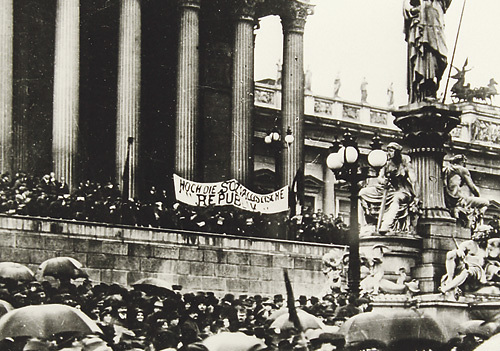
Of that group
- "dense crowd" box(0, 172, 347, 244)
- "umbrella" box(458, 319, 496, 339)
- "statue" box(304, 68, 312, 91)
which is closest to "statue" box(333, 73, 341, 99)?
"statue" box(304, 68, 312, 91)

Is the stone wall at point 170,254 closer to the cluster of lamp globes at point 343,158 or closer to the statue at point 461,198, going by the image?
the statue at point 461,198

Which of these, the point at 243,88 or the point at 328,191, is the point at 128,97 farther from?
the point at 328,191

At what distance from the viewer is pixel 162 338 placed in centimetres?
1088

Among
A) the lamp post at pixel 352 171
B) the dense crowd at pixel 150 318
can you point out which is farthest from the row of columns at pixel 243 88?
the dense crowd at pixel 150 318

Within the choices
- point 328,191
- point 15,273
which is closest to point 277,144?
point 15,273

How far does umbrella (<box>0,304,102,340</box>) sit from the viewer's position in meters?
10.3

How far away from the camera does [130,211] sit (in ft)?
86.0

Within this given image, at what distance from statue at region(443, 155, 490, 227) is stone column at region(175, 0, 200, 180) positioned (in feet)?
40.4

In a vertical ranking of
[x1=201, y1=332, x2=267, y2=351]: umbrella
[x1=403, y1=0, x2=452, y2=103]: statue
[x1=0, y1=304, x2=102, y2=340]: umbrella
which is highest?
[x1=403, y1=0, x2=452, y2=103]: statue

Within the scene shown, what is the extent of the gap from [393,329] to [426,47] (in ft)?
47.1

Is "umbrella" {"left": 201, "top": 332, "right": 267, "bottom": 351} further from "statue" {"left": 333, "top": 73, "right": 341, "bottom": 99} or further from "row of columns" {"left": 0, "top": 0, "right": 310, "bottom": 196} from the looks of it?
"statue" {"left": 333, "top": 73, "right": 341, "bottom": 99}

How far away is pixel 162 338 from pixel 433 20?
15256 mm

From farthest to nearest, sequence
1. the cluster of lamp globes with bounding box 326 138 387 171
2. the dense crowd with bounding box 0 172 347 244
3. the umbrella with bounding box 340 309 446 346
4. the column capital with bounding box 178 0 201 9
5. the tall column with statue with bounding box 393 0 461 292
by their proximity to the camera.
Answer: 1. the column capital with bounding box 178 0 201 9
2. the dense crowd with bounding box 0 172 347 244
3. the tall column with statue with bounding box 393 0 461 292
4. the cluster of lamp globes with bounding box 326 138 387 171
5. the umbrella with bounding box 340 309 446 346

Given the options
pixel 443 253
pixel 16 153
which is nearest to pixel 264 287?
pixel 443 253
